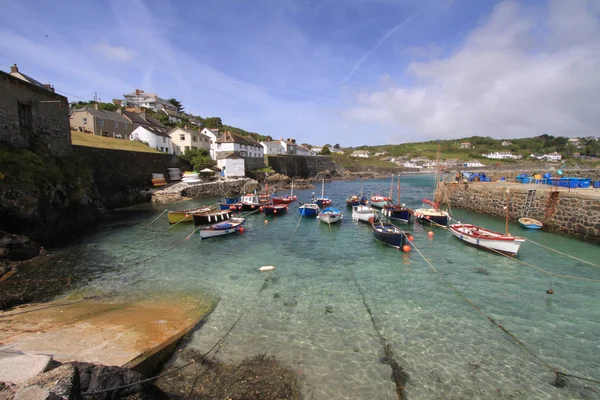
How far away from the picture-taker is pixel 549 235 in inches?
976

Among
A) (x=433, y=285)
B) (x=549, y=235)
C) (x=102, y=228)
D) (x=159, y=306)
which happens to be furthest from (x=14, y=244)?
(x=549, y=235)

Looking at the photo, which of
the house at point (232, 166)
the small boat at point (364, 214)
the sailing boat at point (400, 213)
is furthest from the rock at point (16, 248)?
the house at point (232, 166)

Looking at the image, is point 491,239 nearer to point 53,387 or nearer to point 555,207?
point 555,207

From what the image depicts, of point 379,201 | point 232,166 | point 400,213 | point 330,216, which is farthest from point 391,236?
point 232,166

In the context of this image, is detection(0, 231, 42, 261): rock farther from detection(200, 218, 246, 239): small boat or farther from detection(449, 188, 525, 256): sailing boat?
detection(449, 188, 525, 256): sailing boat

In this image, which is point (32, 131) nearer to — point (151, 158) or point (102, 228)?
point (102, 228)

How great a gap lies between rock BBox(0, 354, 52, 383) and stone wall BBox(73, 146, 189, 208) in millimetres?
31372

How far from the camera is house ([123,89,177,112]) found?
330 ft

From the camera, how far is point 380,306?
12.8m

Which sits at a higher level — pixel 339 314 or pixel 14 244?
pixel 14 244

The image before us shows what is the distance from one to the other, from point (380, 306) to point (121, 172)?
3956 cm

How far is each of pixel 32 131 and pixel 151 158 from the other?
22280 millimetres

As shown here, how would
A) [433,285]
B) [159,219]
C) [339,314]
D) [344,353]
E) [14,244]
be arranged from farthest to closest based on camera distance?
[159,219] < [14,244] < [433,285] < [339,314] < [344,353]

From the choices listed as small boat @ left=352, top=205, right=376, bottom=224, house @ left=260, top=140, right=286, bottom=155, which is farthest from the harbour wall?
house @ left=260, top=140, right=286, bottom=155
